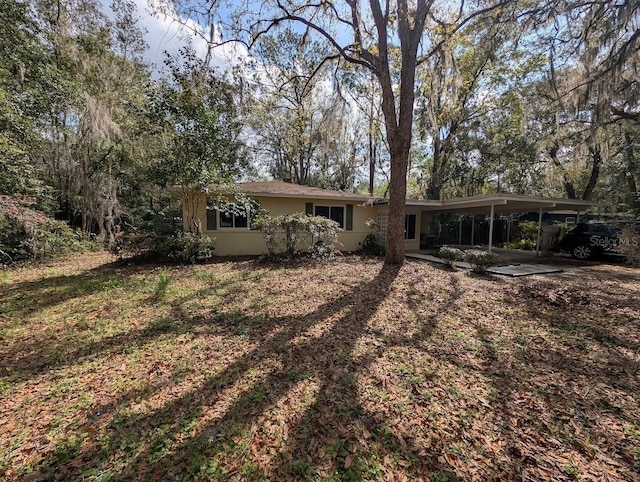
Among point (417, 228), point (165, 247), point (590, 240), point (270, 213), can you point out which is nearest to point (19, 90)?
point (165, 247)

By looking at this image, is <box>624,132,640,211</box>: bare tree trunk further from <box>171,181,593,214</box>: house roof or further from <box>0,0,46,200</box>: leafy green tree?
<box>0,0,46,200</box>: leafy green tree

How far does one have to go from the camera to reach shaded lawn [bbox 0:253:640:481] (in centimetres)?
193

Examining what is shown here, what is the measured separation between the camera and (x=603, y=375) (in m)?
2.96

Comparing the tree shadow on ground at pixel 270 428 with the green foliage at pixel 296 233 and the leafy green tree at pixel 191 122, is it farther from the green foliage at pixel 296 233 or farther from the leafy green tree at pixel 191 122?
the leafy green tree at pixel 191 122

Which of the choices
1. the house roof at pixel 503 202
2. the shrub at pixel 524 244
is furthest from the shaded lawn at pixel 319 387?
the shrub at pixel 524 244

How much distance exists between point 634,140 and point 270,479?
54.7 ft

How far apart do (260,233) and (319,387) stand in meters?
8.15

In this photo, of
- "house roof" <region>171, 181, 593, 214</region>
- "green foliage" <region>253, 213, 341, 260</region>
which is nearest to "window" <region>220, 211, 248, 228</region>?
"house roof" <region>171, 181, 593, 214</region>

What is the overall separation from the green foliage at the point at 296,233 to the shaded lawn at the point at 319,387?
3.52 m

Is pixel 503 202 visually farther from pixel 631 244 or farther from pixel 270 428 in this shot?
pixel 270 428

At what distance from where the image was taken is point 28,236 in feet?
27.1

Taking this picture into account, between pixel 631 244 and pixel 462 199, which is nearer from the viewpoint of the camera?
pixel 631 244

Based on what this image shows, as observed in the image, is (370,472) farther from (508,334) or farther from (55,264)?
(55,264)

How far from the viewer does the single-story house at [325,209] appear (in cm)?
945
